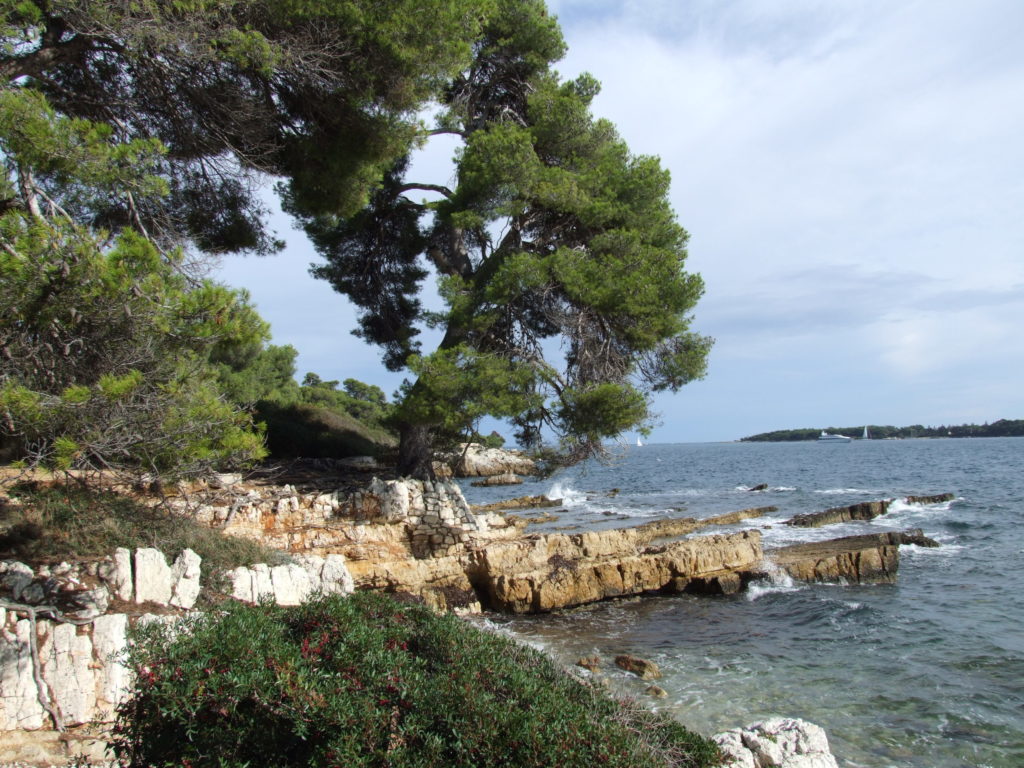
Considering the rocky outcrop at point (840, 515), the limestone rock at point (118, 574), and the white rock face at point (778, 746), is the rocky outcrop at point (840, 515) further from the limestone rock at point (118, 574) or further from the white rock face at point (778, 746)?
the limestone rock at point (118, 574)

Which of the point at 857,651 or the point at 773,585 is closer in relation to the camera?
the point at 857,651

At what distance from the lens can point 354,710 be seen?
312 cm

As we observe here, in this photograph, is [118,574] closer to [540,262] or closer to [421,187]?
[540,262]

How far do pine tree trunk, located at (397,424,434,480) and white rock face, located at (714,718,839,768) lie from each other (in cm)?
959

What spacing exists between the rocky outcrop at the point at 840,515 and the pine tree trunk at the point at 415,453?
11444 mm

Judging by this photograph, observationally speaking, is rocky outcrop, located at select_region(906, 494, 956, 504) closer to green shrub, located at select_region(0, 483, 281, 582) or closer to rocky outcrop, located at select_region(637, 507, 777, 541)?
rocky outcrop, located at select_region(637, 507, 777, 541)

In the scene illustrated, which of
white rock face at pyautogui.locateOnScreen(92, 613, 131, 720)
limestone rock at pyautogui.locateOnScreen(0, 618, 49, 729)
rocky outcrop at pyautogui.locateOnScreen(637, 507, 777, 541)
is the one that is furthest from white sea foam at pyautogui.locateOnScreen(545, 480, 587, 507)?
limestone rock at pyautogui.locateOnScreen(0, 618, 49, 729)

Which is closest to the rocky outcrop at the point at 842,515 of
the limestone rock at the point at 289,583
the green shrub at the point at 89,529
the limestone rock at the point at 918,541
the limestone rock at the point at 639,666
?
the limestone rock at the point at 918,541

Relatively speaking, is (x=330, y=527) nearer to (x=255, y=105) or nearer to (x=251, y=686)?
(x=255, y=105)

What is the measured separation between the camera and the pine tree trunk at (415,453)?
13734mm

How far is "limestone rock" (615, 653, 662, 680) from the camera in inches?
293

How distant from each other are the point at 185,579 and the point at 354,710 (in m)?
4.29

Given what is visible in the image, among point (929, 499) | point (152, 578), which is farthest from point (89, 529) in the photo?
point (929, 499)

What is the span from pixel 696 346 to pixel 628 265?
2357 mm
